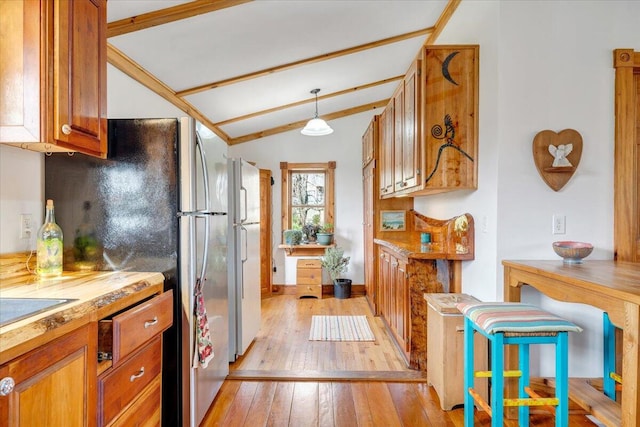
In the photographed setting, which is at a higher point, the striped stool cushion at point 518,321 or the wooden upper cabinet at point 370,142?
the wooden upper cabinet at point 370,142

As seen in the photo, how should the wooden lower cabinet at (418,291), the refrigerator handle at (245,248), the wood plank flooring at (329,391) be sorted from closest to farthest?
the wood plank flooring at (329,391) → the wooden lower cabinet at (418,291) → the refrigerator handle at (245,248)

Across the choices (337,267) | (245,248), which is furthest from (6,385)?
(337,267)

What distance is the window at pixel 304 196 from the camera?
5379mm

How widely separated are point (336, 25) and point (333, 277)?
10.9ft

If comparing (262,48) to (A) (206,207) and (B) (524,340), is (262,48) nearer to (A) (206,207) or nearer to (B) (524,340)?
(A) (206,207)

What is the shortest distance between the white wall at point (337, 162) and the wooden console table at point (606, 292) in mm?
3291

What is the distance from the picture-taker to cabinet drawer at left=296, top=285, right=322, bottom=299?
195 inches

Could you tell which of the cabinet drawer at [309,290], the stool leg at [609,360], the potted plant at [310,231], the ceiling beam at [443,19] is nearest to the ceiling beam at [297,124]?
the potted plant at [310,231]

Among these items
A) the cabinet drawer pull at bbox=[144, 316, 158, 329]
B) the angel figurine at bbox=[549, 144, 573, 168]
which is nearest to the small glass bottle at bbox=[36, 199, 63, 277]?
the cabinet drawer pull at bbox=[144, 316, 158, 329]

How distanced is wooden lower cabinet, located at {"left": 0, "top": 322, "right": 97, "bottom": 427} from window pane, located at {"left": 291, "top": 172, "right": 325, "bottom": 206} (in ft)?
14.3

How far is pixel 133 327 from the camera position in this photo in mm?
1346

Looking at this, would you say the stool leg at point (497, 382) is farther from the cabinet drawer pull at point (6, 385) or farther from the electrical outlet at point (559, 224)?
the cabinet drawer pull at point (6, 385)

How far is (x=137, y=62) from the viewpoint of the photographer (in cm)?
248

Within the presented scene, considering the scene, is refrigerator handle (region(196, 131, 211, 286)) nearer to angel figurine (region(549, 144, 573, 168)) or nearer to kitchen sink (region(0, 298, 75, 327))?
kitchen sink (region(0, 298, 75, 327))
